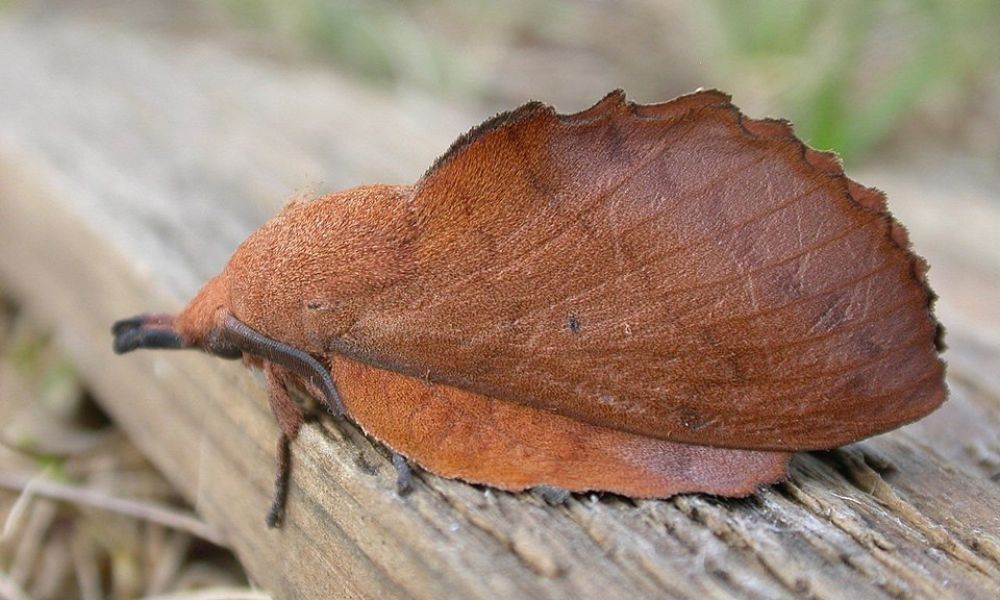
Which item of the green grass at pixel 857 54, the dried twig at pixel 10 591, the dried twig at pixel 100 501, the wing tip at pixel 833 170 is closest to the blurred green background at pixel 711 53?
the green grass at pixel 857 54

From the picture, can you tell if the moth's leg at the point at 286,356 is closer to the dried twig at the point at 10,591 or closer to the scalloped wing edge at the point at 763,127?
the scalloped wing edge at the point at 763,127

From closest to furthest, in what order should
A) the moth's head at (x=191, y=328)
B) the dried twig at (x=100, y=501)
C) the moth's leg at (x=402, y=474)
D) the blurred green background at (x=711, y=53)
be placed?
the moth's leg at (x=402, y=474) → the moth's head at (x=191, y=328) → the dried twig at (x=100, y=501) → the blurred green background at (x=711, y=53)

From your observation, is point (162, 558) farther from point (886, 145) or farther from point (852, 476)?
point (886, 145)

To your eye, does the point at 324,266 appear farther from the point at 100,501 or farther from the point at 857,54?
the point at 857,54

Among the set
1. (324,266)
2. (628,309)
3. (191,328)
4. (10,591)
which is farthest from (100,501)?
(628,309)

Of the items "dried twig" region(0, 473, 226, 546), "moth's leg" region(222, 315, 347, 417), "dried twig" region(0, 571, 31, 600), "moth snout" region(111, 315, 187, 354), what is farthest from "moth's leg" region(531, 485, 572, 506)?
"dried twig" region(0, 571, 31, 600)

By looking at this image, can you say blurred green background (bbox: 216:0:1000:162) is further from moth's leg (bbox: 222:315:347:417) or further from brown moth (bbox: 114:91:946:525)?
moth's leg (bbox: 222:315:347:417)
